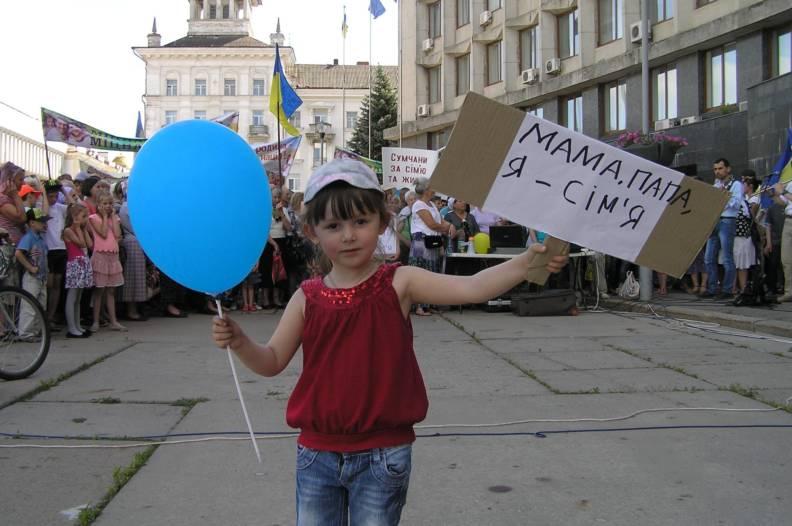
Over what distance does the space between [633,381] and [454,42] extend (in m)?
29.5

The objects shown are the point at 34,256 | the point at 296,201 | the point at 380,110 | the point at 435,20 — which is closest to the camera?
the point at 34,256

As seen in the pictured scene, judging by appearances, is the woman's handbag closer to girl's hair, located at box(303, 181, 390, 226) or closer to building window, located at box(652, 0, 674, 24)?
girl's hair, located at box(303, 181, 390, 226)

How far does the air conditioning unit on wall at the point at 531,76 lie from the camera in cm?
2789

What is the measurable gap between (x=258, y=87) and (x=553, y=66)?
5583cm

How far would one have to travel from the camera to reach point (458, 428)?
15.2 ft

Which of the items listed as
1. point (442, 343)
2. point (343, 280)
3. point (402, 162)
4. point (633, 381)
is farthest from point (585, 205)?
point (402, 162)

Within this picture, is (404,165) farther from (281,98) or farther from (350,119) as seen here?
(350,119)

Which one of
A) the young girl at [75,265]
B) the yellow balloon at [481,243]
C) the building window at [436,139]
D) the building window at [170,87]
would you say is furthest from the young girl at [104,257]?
the building window at [170,87]

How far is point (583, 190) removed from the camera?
8.22ft

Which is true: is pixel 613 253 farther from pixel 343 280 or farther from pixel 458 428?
pixel 458 428

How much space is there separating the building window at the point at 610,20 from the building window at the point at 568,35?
3.55ft

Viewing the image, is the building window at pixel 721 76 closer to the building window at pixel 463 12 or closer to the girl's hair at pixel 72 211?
the building window at pixel 463 12

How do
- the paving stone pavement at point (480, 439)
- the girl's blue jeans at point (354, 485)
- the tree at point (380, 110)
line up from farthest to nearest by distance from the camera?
the tree at point (380, 110)
the paving stone pavement at point (480, 439)
the girl's blue jeans at point (354, 485)

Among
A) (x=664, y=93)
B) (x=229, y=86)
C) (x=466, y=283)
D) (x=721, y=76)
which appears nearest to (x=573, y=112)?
(x=664, y=93)
